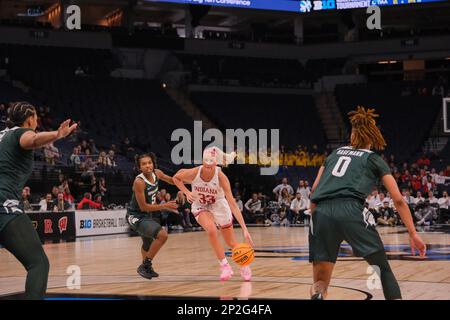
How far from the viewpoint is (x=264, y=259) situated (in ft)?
43.6

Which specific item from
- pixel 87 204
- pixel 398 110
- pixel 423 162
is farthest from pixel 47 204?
pixel 398 110

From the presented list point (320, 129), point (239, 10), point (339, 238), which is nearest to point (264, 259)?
point (339, 238)

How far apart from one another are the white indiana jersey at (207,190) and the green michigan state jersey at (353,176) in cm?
415

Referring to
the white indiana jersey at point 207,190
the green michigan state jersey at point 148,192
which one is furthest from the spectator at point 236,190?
the white indiana jersey at point 207,190

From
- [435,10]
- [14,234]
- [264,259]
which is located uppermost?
[435,10]

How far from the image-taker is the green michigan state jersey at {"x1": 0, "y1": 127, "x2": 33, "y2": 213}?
235 inches

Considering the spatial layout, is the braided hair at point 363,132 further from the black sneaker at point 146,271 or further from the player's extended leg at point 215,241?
the black sneaker at point 146,271

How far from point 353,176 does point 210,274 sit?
5.31 metres

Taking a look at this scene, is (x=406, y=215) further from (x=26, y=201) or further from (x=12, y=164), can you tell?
(x=26, y=201)

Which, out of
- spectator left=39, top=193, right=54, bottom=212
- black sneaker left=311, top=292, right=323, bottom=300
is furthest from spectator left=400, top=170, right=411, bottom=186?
black sneaker left=311, top=292, right=323, bottom=300

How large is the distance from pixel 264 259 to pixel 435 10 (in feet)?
97.3

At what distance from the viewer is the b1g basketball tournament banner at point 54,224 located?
18.7m

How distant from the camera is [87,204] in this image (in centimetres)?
2128
